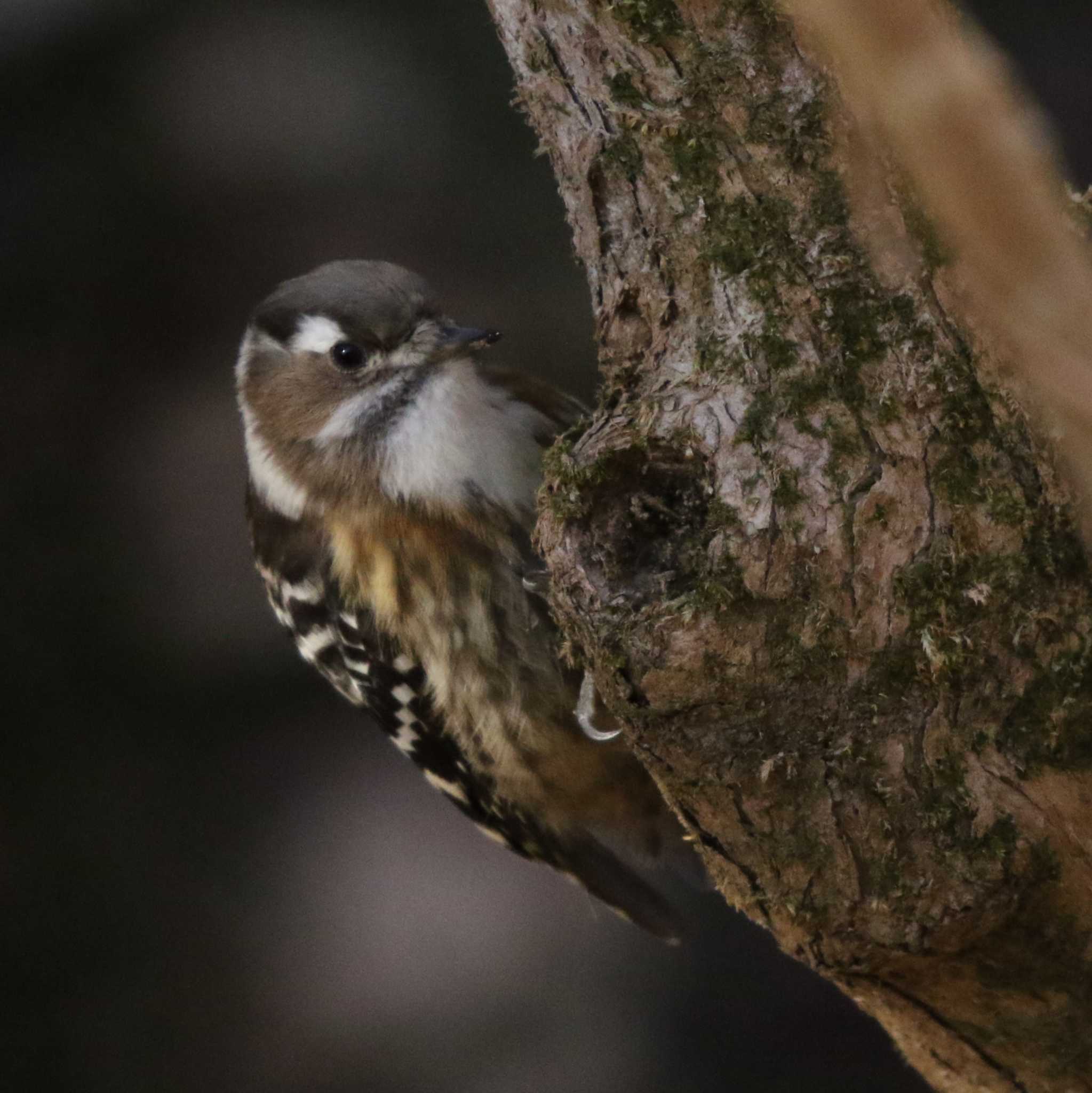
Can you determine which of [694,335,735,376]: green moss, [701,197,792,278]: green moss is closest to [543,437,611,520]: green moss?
[694,335,735,376]: green moss

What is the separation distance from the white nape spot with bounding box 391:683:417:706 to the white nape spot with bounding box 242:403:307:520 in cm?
36

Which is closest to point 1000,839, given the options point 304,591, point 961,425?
point 961,425

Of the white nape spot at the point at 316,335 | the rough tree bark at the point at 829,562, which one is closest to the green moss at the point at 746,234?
the rough tree bark at the point at 829,562

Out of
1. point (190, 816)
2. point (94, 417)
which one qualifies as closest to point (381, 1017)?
point (190, 816)

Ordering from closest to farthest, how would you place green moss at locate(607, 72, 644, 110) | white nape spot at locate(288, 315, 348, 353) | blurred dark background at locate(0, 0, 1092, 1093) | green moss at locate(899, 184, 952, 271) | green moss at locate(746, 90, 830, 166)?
green moss at locate(899, 184, 952, 271), green moss at locate(746, 90, 830, 166), green moss at locate(607, 72, 644, 110), white nape spot at locate(288, 315, 348, 353), blurred dark background at locate(0, 0, 1092, 1093)

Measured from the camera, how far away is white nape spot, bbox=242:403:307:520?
8.34ft

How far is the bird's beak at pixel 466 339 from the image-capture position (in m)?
2.36

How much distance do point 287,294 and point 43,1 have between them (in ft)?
5.10

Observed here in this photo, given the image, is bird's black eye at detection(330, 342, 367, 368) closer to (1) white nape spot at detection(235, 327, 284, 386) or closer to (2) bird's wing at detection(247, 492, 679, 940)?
(1) white nape spot at detection(235, 327, 284, 386)

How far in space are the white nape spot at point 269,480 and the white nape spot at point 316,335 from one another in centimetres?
21

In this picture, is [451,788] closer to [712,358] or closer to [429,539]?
[429,539]

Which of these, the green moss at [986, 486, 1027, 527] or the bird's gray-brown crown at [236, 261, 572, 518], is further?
the bird's gray-brown crown at [236, 261, 572, 518]

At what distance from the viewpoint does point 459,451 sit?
2336mm

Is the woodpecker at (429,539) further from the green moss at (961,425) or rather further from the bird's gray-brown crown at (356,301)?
the green moss at (961,425)
